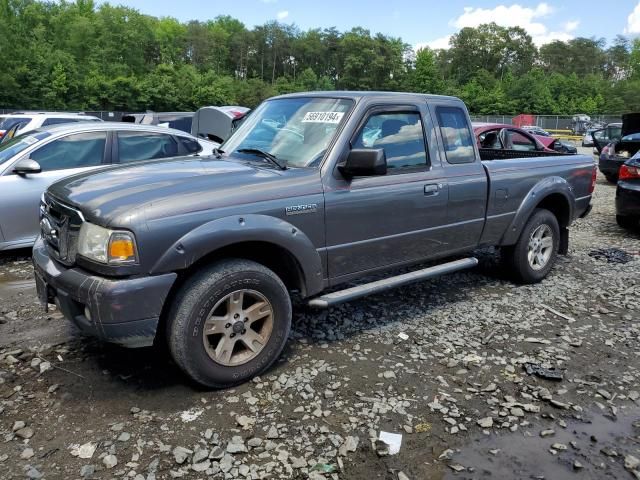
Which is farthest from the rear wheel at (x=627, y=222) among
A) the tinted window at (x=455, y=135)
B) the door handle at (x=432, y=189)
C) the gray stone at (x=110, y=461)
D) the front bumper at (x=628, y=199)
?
the gray stone at (x=110, y=461)

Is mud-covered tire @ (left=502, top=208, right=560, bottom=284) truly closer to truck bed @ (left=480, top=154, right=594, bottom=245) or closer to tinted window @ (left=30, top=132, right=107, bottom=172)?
truck bed @ (left=480, top=154, right=594, bottom=245)

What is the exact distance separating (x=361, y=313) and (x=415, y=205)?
1.17m

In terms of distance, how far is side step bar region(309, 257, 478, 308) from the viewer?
151 inches

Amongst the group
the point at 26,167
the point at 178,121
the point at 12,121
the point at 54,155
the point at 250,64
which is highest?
the point at 250,64

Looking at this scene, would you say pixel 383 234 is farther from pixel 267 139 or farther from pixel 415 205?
pixel 267 139

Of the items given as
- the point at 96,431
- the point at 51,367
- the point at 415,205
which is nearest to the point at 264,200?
the point at 415,205

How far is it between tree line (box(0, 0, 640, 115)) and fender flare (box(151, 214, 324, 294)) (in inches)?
2406

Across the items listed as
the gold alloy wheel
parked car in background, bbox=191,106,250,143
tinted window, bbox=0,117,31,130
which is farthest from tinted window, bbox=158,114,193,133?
the gold alloy wheel

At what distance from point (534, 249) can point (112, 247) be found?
4502mm

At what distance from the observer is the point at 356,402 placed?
338 cm

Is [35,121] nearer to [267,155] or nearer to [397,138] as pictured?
[267,155]

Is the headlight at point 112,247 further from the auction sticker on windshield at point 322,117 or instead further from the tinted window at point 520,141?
the tinted window at point 520,141

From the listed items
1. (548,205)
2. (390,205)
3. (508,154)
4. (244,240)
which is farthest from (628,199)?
(244,240)

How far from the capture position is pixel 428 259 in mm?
4652
